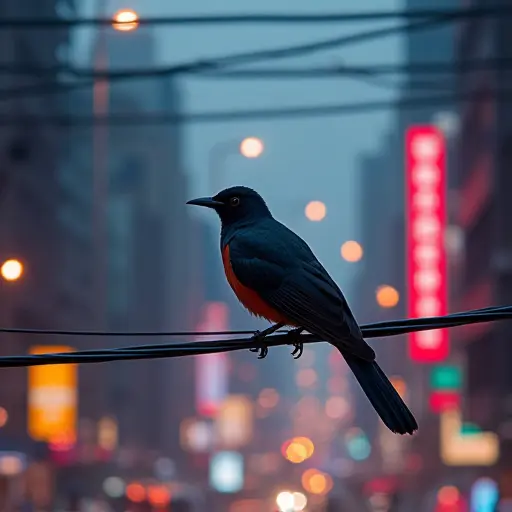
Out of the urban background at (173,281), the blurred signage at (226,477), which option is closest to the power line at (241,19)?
the urban background at (173,281)

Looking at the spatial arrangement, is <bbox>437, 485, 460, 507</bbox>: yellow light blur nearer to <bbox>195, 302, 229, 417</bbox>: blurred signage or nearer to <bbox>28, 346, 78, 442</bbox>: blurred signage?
<bbox>28, 346, 78, 442</bbox>: blurred signage

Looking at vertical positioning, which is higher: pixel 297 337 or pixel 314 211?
pixel 314 211

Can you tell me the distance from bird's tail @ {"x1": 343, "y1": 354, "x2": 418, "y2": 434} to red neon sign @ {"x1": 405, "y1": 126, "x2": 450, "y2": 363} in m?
32.4

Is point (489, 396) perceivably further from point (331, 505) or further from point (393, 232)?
point (393, 232)

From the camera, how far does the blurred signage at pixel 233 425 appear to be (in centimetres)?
14662

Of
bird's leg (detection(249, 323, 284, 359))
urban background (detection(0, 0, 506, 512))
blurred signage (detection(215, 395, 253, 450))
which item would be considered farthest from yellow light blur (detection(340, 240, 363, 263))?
blurred signage (detection(215, 395, 253, 450))

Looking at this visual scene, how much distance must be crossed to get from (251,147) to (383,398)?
16.1 m

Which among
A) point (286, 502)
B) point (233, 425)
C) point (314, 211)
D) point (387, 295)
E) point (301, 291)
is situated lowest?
point (301, 291)

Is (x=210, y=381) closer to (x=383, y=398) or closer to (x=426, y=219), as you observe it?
(x=426, y=219)

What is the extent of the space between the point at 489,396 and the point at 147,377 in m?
81.8

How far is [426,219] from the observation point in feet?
132

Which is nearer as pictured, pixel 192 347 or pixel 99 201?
pixel 192 347

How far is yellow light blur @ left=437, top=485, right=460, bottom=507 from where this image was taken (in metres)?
47.6

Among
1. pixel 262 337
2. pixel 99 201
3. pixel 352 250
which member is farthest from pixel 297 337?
pixel 99 201
